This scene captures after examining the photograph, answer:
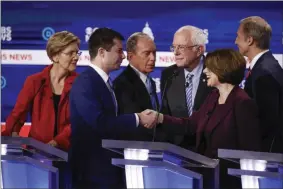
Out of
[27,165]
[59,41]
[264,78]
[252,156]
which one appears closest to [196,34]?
[264,78]

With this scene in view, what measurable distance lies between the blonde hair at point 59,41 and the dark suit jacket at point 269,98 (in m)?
1.47

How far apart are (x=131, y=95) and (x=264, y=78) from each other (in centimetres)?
106

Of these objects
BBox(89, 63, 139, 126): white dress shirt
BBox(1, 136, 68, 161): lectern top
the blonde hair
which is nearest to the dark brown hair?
BBox(89, 63, 139, 126): white dress shirt

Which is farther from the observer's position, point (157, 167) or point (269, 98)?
point (269, 98)

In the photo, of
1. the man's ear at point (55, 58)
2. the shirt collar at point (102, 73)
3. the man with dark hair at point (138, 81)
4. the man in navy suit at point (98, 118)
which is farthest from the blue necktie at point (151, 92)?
the man's ear at point (55, 58)

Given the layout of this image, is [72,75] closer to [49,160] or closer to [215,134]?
[49,160]

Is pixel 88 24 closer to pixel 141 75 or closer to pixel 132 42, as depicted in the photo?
pixel 132 42

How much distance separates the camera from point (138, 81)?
228 inches

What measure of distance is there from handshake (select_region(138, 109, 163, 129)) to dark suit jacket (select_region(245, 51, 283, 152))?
736 mm

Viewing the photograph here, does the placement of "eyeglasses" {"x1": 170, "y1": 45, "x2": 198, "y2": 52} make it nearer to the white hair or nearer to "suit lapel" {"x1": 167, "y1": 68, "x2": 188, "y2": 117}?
the white hair

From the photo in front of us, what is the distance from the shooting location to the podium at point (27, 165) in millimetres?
4754

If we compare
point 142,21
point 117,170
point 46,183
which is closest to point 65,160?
point 117,170

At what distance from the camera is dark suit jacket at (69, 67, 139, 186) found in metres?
5.69

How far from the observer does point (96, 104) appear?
18.6 ft
